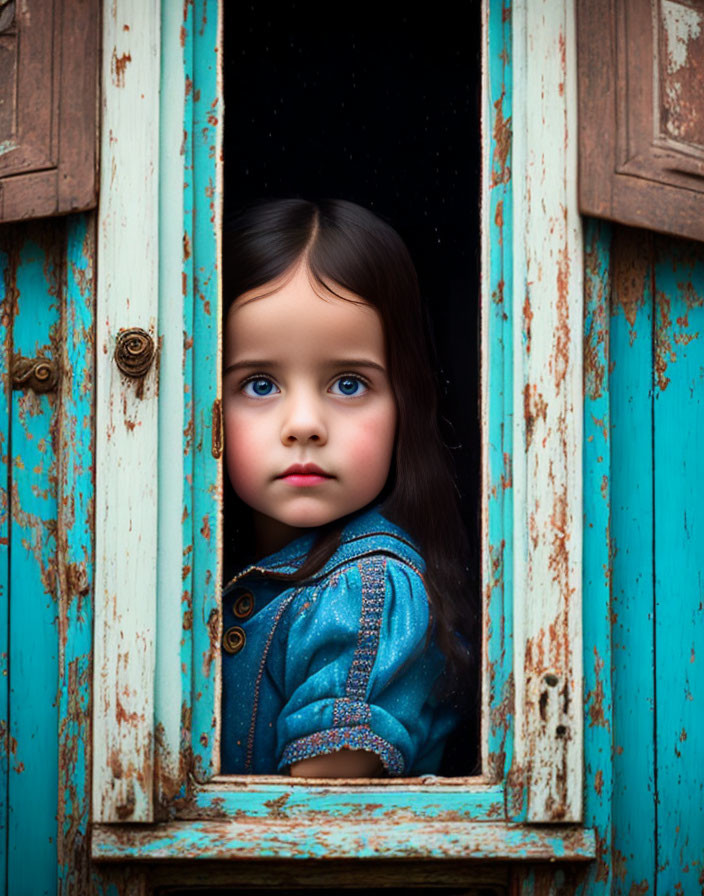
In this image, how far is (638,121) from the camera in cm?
197

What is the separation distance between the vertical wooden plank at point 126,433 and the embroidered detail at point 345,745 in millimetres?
261

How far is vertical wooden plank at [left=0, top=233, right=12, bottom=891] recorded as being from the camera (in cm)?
194

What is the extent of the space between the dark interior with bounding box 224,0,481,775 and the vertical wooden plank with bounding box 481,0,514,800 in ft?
1.29

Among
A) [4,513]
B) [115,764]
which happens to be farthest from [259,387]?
[115,764]

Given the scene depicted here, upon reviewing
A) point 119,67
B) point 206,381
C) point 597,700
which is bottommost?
point 597,700

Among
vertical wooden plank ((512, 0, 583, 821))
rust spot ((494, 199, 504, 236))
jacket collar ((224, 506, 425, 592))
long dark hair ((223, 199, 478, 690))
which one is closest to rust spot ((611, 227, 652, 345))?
vertical wooden plank ((512, 0, 583, 821))

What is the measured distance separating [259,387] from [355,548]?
0.36 m

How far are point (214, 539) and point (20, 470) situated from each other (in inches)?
14.4

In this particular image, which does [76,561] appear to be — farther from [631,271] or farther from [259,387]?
[631,271]

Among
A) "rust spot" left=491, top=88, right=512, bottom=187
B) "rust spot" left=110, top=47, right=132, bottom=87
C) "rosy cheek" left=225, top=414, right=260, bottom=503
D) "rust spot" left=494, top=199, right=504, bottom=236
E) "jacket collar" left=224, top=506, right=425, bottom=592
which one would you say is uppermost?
"rust spot" left=110, top=47, right=132, bottom=87

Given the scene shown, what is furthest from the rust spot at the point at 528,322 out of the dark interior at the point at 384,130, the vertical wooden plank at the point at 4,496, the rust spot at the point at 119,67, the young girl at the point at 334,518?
the vertical wooden plank at the point at 4,496

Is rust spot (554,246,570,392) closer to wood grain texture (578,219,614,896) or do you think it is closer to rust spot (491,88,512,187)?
wood grain texture (578,219,614,896)

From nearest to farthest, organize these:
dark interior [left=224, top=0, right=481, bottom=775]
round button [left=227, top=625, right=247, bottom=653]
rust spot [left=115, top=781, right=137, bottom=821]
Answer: rust spot [left=115, top=781, right=137, bottom=821]
round button [left=227, top=625, right=247, bottom=653]
dark interior [left=224, top=0, right=481, bottom=775]

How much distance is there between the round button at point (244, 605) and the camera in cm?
212
